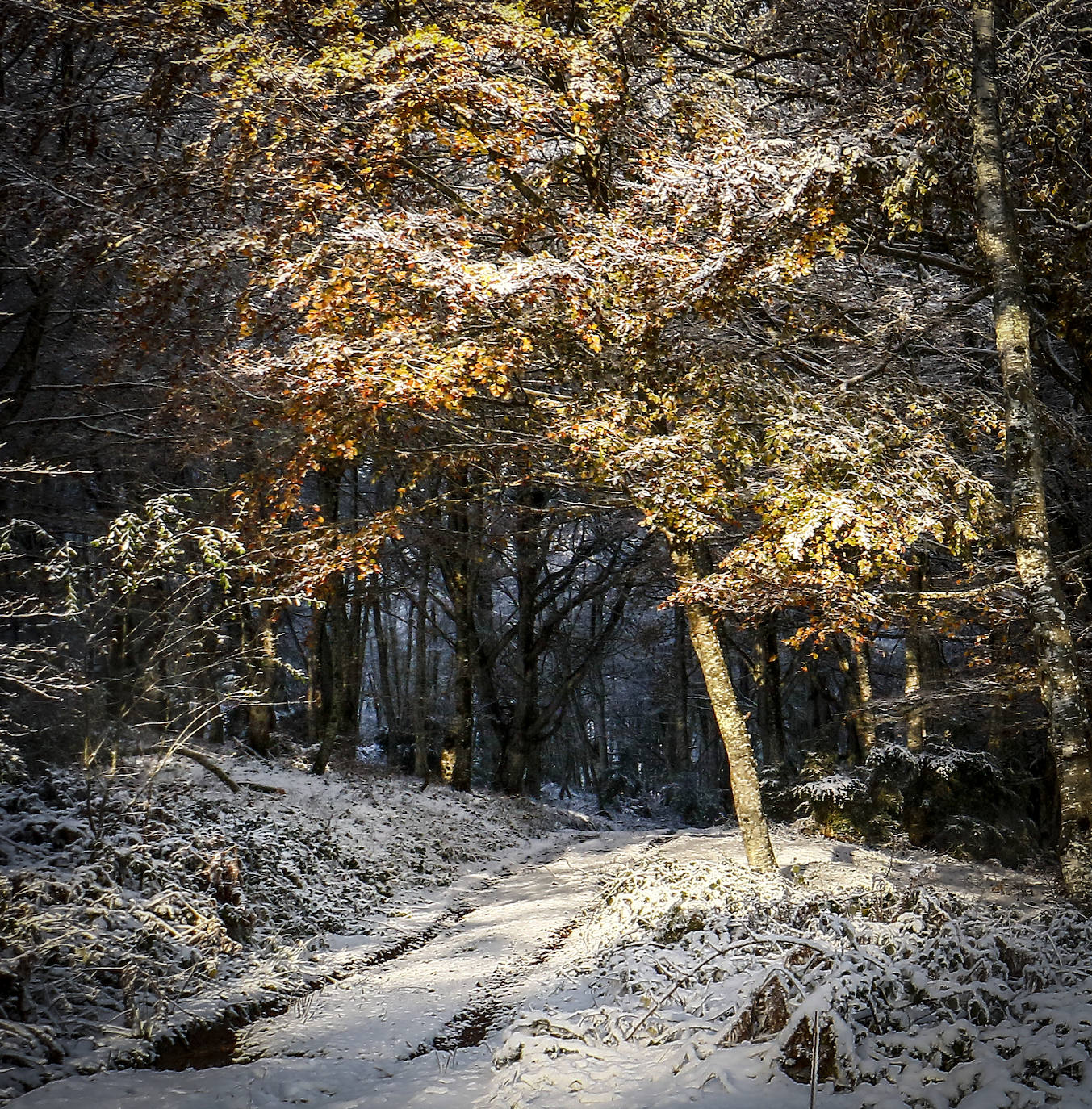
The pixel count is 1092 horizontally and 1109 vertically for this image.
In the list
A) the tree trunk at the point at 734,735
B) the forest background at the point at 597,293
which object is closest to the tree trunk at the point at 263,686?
the forest background at the point at 597,293

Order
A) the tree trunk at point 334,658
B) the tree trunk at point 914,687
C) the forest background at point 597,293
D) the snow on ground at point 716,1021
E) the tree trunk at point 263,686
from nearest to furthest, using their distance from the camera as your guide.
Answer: the snow on ground at point 716,1021 < the forest background at point 597,293 < the tree trunk at point 914,687 < the tree trunk at point 263,686 < the tree trunk at point 334,658

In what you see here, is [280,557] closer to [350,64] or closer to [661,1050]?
[350,64]

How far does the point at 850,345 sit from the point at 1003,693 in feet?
14.8

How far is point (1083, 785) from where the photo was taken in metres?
6.57

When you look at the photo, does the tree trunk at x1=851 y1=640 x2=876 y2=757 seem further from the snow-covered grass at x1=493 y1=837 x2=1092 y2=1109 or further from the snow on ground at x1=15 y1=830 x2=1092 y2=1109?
the snow-covered grass at x1=493 y1=837 x2=1092 y2=1109

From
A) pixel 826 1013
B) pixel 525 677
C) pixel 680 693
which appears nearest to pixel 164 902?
pixel 826 1013

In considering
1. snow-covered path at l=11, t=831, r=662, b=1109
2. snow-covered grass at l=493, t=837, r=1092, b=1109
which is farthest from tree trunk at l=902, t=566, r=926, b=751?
snow-covered path at l=11, t=831, r=662, b=1109

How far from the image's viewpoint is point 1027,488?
7.02 metres

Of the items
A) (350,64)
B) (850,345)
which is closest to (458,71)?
(350,64)

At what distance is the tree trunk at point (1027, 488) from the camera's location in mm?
6602

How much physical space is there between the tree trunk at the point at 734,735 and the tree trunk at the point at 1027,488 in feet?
10.2

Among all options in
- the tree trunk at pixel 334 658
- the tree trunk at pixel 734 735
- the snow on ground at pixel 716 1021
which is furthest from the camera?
the tree trunk at pixel 334 658

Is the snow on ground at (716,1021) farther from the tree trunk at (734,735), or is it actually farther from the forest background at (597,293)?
the forest background at (597,293)

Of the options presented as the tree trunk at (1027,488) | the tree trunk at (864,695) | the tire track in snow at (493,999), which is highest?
the tree trunk at (1027,488)
